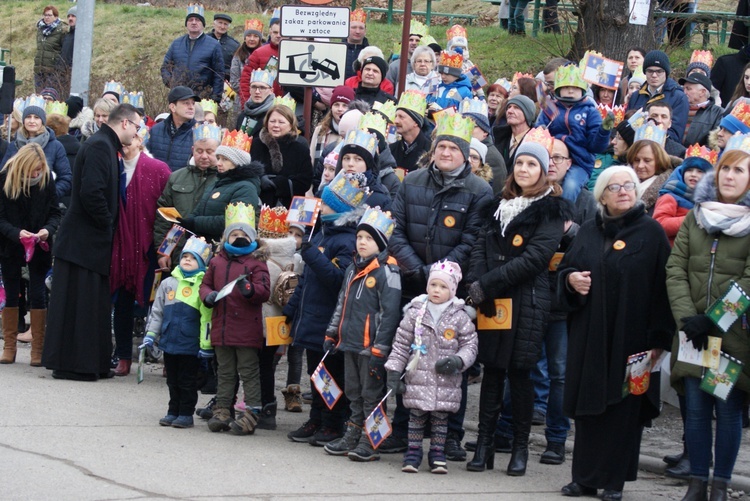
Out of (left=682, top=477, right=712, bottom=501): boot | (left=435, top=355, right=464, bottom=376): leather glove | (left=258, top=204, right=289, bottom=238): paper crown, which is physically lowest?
(left=682, top=477, right=712, bottom=501): boot

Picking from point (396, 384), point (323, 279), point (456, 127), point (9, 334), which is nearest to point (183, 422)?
point (323, 279)

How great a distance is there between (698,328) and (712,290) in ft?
0.89

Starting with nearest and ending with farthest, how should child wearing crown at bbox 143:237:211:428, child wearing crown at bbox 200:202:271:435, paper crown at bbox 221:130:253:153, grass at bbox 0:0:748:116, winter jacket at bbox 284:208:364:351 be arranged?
1. winter jacket at bbox 284:208:364:351
2. child wearing crown at bbox 200:202:271:435
3. child wearing crown at bbox 143:237:211:428
4. paper crown at bbox 221:130:253:153
5. grass at bbox 0:0:748:116

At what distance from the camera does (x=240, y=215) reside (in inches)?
369

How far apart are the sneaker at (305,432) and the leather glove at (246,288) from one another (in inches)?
42.3

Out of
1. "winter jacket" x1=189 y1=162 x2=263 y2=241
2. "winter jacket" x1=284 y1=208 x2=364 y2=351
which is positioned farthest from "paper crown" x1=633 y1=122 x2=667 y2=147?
"winter jacket" x1=189 y1=162 x2=263 y2=241

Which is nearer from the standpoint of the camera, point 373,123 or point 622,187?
point 622,187

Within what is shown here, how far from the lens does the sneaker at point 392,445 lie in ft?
29.2

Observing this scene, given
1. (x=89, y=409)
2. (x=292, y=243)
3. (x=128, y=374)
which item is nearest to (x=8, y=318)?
(x=128, y=374)

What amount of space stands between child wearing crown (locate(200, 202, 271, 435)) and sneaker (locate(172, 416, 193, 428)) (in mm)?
225

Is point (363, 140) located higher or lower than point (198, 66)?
lower

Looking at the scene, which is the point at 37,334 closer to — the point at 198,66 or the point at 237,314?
the point at 237,314

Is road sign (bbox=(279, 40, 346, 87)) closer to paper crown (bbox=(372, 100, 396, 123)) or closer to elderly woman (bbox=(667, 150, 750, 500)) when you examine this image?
paper crown (bbox=(372, 100, 396, 123))

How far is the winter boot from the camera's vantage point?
10547 millimetres
